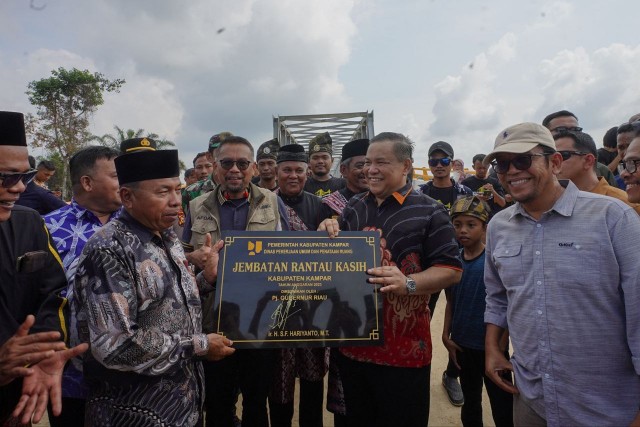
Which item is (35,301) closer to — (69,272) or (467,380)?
(69,272)

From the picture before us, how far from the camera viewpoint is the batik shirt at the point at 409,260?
258 centimetres

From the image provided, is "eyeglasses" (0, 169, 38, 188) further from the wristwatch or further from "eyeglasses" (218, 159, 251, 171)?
the wristwatch

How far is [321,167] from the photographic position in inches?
219

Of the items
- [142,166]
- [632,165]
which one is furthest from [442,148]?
[142,166]

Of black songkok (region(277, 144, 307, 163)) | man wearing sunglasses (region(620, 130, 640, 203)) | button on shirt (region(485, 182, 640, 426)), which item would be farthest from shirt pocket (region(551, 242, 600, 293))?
black songkok (region(277, 144, 307, 163))

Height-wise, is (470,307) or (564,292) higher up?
(564,292)

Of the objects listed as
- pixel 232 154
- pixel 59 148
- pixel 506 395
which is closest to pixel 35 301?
pixel 232 154

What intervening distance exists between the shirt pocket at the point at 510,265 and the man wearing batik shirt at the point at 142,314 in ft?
5.58

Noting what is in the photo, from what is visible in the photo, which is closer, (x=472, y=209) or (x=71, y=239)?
(x=71, y=239)

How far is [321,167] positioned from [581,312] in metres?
4.05

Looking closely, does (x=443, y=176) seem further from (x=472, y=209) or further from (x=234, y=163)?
(x=234, y=163)

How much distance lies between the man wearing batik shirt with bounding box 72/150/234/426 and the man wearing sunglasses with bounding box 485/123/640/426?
1733 mm

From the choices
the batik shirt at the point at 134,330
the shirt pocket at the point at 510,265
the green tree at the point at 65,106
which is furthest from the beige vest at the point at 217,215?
the green tree at the point at 65,106

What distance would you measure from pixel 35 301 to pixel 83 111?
31483mm
